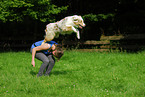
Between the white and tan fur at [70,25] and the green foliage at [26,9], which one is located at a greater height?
the green foliage at [26,9]

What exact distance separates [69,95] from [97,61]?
156 inches

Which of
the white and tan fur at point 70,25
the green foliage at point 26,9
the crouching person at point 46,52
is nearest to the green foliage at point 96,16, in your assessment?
the green foliage at point 26,9

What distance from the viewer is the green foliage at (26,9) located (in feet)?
36.5

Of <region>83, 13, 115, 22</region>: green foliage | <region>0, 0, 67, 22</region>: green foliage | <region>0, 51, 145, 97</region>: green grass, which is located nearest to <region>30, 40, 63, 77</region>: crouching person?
<region>0, 51, 145, 97</region>: green grass

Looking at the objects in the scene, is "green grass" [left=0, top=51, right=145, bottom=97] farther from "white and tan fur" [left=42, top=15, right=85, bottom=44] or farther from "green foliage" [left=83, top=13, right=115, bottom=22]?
"green foliage" [left=83, top=13, right=115, bottom=22]

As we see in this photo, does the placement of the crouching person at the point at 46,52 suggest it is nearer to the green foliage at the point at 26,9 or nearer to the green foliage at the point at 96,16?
the green foliage at the point at 26,9

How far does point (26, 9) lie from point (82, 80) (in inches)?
289

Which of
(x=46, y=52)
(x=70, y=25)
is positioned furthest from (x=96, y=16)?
(x=70, y=25)

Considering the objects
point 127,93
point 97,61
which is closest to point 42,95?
point 127,93

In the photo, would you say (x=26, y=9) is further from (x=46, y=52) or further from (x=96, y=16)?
(x=46, y=52)

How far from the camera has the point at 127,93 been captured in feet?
16.4

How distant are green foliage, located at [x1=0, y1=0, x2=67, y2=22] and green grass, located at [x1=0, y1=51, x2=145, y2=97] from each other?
12.0 ft

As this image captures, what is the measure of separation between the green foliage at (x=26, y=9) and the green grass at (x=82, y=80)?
3665mm

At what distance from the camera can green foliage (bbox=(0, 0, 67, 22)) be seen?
11117 mm
